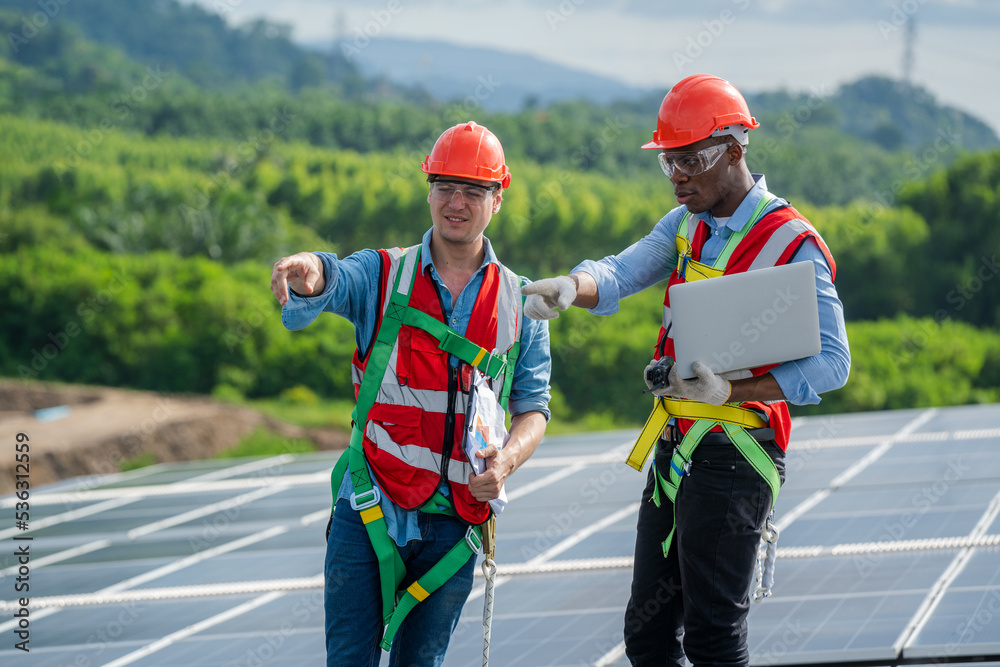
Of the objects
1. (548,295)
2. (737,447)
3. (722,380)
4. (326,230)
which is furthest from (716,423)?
(326,230)

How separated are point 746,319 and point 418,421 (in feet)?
3.56

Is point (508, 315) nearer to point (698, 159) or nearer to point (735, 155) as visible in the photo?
point (698, 159)

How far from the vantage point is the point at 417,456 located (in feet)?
11.1

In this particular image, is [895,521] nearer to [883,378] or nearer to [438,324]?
[438,324]

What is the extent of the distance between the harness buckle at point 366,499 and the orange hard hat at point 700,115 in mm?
1400

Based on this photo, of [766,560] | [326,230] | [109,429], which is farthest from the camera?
[326,230]

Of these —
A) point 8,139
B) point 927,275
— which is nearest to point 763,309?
point 927,275

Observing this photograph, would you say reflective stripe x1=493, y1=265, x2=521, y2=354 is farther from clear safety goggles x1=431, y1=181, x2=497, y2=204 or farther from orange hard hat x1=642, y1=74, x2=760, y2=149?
orange hard hat x1=642, y1=74, x2=760, y2=149

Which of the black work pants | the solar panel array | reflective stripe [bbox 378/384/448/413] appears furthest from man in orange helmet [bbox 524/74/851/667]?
the solar panel array

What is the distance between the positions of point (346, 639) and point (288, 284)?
1.17 m

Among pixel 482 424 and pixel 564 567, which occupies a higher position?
pixel 482 424

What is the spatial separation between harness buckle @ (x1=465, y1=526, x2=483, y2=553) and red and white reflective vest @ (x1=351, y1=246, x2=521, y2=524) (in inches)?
1.4

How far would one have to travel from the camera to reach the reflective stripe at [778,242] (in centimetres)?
325

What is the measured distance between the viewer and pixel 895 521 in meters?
6.28
